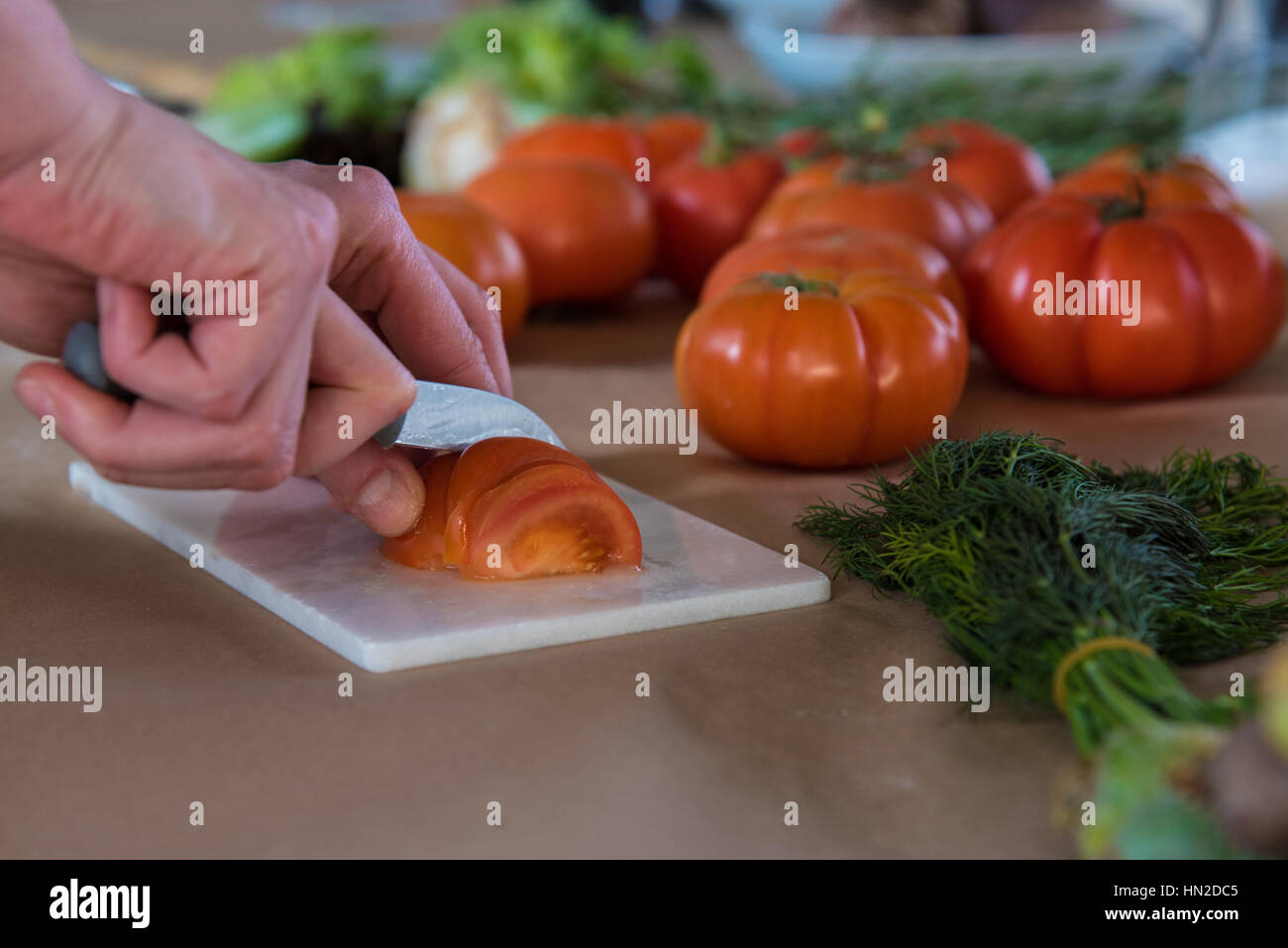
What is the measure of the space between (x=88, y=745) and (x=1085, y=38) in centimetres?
263

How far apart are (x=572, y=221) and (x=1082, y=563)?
1293 mm

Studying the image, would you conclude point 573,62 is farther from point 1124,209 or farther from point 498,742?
point 498,742

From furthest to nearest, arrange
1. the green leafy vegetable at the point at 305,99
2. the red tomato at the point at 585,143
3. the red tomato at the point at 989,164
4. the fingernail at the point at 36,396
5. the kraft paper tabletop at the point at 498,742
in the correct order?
the green leafy vegetable at the point at 305,99 → the red tomato at the point at 585,143 → the red tomato at the point at 989,164 → the fingernail at the point at 36,396 → the kraft paper tabletop at the point at 498,742

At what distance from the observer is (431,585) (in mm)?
1230

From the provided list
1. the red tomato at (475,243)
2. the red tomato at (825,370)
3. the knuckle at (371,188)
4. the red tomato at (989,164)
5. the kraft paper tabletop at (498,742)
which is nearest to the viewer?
the kraft paper tabletop at (498,742)

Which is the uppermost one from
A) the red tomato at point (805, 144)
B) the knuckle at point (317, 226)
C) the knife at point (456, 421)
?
the red tomato at point (805, 144)

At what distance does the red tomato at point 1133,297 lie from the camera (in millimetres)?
1814

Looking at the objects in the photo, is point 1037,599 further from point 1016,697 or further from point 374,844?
point 374,844

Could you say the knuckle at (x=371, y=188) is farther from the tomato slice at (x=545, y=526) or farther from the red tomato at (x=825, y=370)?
the red tomato at (x=825, y=370)

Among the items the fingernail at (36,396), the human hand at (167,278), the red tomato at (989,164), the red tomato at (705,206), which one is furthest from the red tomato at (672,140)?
the fingernail at (36,396)

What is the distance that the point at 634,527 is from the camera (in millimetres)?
1279

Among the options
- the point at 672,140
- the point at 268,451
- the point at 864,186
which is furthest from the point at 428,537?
the point at 672,140

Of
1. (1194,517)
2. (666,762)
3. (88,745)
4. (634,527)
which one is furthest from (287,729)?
(1194,517)

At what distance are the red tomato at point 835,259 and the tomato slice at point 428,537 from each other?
55 centimetres
